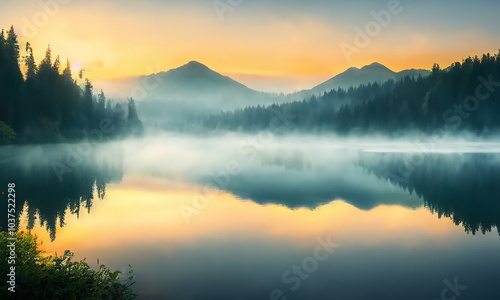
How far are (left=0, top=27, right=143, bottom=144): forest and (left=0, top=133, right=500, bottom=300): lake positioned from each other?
4918 centimetres

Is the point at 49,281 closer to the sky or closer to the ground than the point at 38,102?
closer to the ground

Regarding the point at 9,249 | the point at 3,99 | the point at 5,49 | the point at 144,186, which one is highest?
the point at 5,49

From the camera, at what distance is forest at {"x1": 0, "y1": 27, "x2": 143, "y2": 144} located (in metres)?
88.0

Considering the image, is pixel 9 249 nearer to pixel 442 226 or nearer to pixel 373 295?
pixel 373 295

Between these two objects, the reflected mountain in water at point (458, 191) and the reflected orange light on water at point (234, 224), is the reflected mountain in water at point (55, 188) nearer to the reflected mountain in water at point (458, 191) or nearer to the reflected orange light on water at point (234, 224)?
the reflected orange light on water at point (234, 224)

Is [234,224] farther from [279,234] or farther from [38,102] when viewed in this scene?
[38,102]

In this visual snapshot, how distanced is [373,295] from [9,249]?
45.9ft

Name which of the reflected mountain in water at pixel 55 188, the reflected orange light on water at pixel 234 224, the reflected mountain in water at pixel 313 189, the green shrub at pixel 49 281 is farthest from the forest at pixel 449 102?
the green shrub at pixel 49 281

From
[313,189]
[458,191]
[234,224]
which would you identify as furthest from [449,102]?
[234,224]

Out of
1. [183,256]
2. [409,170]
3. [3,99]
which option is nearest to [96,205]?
[183,256]

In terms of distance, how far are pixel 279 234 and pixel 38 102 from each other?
101 metres

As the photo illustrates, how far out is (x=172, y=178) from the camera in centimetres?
5575

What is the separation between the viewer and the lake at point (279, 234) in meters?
16.1

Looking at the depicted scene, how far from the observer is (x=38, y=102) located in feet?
333
